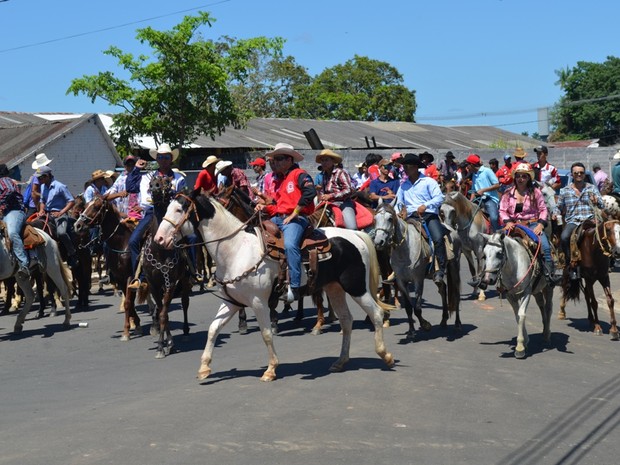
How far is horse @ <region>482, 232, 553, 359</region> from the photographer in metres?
12.6

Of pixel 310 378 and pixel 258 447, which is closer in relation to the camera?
pixel 258 447

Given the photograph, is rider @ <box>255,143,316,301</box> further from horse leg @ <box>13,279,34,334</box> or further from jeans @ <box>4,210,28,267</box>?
horse leg @ <box>13,279,34,334</box>

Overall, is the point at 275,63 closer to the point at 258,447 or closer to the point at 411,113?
the point at 411,113

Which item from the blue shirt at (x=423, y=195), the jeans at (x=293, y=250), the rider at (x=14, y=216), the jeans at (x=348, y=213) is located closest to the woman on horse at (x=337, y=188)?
the jeans at (x=348, y=213)

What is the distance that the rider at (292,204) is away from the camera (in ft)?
35.7

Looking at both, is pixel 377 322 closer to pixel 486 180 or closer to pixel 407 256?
pixel 407 256

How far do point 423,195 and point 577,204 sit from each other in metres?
2.80

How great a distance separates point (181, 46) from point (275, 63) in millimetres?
39259

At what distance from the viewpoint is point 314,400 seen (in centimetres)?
976

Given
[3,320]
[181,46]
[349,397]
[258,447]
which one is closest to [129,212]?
[3,320]

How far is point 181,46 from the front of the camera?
32562mm

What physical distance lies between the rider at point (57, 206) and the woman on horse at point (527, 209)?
28.3 ft

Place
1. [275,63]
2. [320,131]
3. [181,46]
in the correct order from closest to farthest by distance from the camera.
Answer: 1. [181,46]
2. [320,131]
3. [275,63]

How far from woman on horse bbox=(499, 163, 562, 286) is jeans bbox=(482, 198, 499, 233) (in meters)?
4.75
